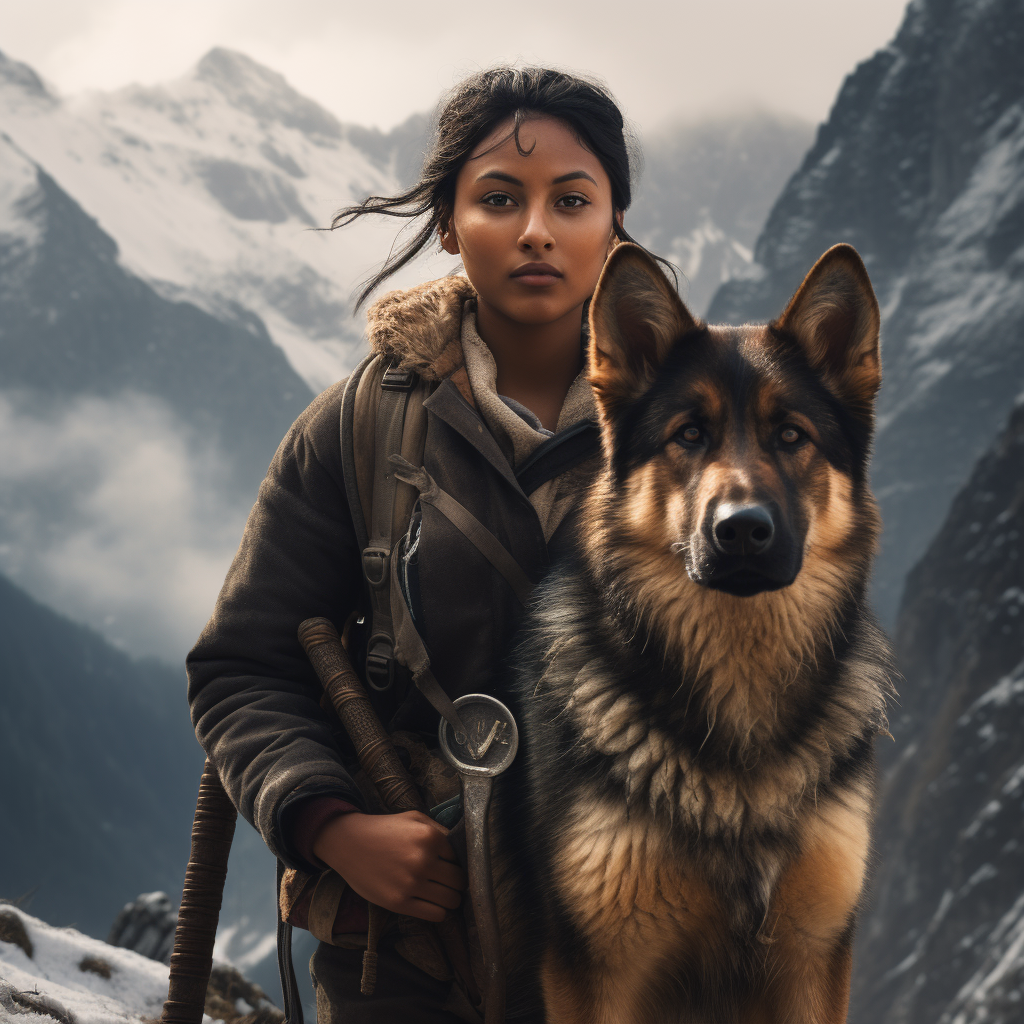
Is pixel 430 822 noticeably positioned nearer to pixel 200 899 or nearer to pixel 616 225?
pixel 200 899

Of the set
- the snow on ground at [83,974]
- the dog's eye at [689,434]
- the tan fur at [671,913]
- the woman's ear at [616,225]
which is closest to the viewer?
the tan fur at [671,913]

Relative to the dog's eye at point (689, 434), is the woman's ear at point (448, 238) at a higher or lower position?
higher

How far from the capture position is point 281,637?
304 cm

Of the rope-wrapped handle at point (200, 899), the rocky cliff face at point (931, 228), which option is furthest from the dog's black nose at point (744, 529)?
the rocky cliff face at point (931, 228)

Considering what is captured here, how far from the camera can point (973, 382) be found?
13638 centimetres

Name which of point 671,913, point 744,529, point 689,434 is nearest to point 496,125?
point 689,434

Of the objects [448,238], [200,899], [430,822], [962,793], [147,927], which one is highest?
[962,793]

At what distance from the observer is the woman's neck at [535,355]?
Result: 11.1ft

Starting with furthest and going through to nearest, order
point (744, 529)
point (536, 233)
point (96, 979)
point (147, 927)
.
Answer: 1. point (147, 927)
2. point (96, 979)
3. point (536, 233)
4. point (744, 529)

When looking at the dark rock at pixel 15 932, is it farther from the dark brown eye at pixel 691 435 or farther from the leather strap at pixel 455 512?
the dark brown eye at pixel 691 435

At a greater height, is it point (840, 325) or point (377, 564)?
point (840, 325)

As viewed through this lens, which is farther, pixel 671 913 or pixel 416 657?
pixel 416 657

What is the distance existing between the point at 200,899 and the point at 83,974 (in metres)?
2.30

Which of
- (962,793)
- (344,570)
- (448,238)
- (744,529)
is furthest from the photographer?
(962,793)
